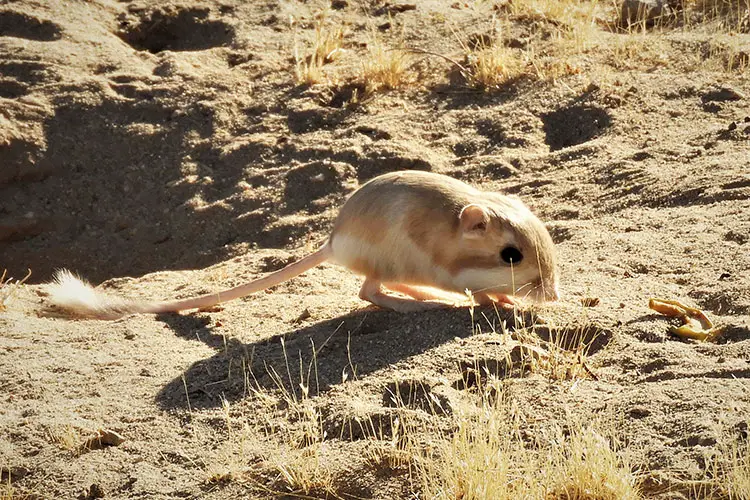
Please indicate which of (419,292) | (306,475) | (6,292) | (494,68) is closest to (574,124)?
(494,68)

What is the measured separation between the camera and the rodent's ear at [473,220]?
5.04m

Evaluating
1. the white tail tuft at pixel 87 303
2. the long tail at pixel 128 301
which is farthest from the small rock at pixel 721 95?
the white tail tuft at pixel 87 303

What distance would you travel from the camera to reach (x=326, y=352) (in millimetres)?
4961

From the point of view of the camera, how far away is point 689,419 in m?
3.85

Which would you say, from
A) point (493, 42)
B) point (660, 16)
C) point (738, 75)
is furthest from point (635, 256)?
point (660, 16)

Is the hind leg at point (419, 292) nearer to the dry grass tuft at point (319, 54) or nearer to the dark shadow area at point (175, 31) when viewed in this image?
the dry grass tuft at point (319, 54)

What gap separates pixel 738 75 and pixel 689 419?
211 inches

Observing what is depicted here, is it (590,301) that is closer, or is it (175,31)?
(590,301)

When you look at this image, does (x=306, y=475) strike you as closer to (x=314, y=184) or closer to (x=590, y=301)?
(x=590, y=301)

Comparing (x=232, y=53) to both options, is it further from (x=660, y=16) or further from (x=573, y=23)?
(x=660, y=16)

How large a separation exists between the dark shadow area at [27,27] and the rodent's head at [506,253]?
5.84 m

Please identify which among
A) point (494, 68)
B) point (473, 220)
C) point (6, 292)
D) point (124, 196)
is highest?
point (494, 68)

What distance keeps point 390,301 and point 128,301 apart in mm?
1674

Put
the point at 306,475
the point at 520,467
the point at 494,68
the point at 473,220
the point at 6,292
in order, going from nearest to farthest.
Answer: the point at 520,467, the point at 306,475, the point at 473,220, the point at 6,292, the point at 494,68
